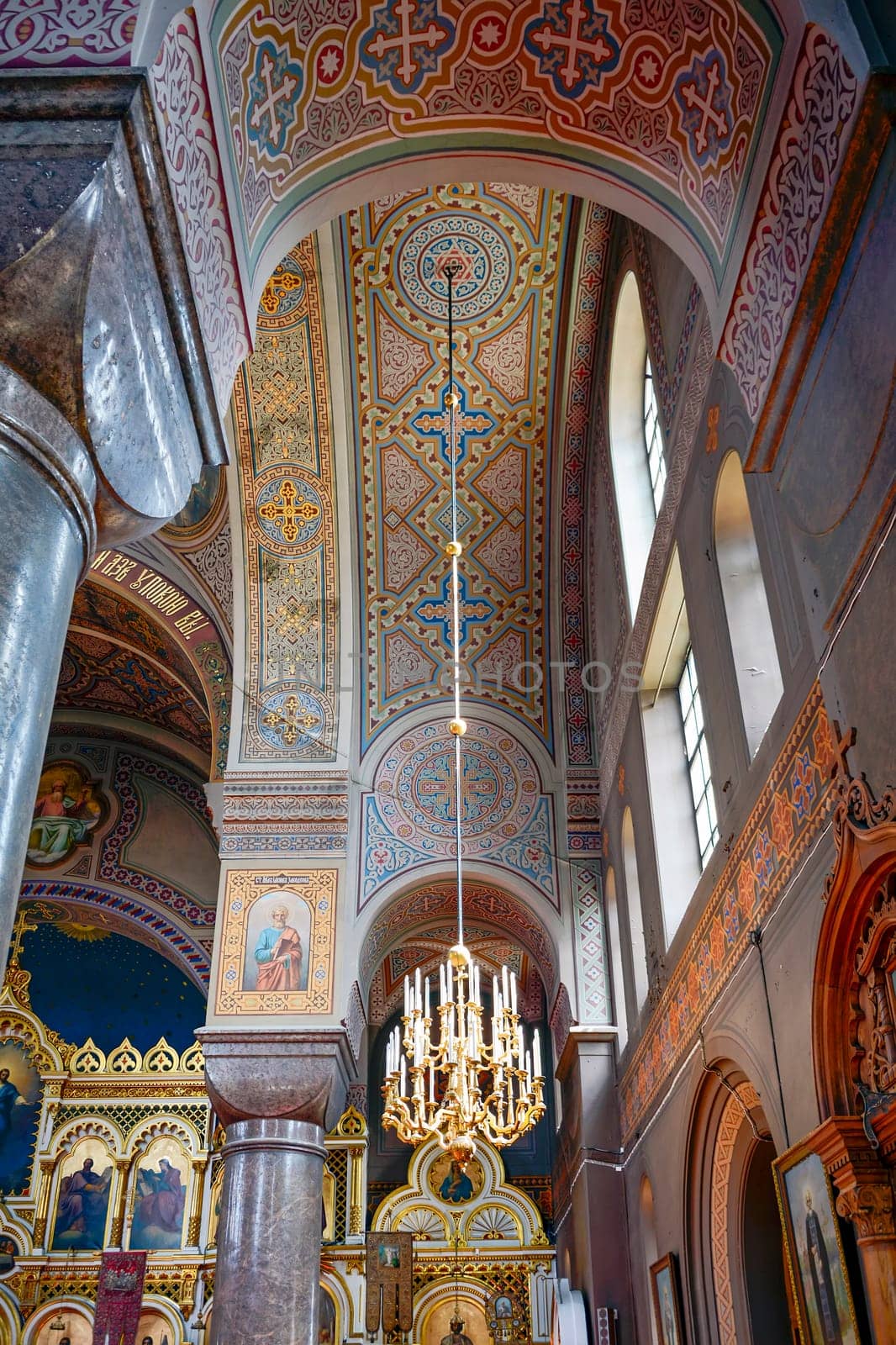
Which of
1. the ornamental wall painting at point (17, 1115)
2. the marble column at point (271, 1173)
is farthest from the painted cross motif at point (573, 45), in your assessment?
the ornamental wall painting at point (17, 1115)

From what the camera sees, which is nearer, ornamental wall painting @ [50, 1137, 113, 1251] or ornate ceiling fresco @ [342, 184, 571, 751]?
ornate ceiling fresco @ [342, 184, 571, 751]

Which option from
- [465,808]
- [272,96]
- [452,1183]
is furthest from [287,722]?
[452,1183]

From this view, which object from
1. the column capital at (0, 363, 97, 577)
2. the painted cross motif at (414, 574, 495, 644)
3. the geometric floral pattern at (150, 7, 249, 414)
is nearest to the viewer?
the column capital at (0, 363, 97, 577)

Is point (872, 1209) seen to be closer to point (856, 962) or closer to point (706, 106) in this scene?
point (856, 962)

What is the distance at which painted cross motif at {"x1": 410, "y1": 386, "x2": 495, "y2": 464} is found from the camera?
9.91 metres

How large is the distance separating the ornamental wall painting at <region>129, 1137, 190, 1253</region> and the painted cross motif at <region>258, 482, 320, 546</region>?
25.5 feet

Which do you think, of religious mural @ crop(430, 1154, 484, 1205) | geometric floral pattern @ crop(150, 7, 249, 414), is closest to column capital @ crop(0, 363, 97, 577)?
geometric floral pattern @ crop(150, 7, 249, 414)

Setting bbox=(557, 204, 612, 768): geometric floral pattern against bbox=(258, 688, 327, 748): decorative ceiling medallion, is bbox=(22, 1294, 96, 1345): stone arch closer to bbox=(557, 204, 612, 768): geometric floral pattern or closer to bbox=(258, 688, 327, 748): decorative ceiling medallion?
bbox=(258, 688, 327, 748): decorative ceiling medallion

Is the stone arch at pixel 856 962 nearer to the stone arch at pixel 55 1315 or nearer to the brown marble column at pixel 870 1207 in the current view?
the brown marble column at pixel 870 1207

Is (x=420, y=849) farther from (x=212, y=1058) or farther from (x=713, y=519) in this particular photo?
(x=713, y=519)

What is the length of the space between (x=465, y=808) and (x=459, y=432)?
10.4 ft

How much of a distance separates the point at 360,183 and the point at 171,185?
5.12ft

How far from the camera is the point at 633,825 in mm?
8203

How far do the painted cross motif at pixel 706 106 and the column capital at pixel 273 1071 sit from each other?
20.7 feet
